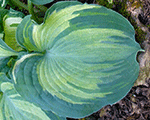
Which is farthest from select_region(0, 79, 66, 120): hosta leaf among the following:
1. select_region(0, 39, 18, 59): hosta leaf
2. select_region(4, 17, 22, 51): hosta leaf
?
select_region(4, 17, 22, 51): hosta leaf

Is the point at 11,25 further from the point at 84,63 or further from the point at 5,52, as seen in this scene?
the point at 84,63

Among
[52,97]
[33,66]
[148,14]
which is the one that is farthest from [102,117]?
[148,14]

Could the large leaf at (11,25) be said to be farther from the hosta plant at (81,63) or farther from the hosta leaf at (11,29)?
the hosta plant at (81,63)

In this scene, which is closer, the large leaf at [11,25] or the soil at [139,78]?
the soil at [139,78]

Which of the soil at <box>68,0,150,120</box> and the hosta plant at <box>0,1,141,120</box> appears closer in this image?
the hosta plant at <box>0,1,141,120</box>

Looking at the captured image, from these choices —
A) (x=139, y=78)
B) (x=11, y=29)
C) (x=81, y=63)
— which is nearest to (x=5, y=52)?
(x=11, y=29)

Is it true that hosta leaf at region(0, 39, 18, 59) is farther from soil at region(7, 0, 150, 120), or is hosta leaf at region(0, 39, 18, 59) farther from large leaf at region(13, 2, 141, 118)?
soil at region(7, 0, 150, 120)

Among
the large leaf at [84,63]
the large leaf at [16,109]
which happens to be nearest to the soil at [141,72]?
the large leaf at [84,63]
